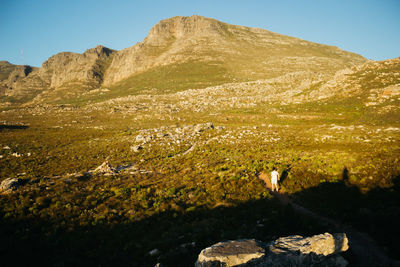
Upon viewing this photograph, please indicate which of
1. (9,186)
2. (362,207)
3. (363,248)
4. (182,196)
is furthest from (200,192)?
(9,186)

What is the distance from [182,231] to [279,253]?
19.1 ft

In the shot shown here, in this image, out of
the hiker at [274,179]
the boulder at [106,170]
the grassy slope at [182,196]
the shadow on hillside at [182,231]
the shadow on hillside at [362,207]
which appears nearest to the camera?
the shadow on hillside at [362,207]

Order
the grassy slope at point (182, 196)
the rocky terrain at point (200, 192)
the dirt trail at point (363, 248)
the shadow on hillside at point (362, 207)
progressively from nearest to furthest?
the dirt trail at point (363, 248), the shadow on hillside at point (362, 207), the rocky terrain at point (200, 192), the grassy slope at point (182, 196)

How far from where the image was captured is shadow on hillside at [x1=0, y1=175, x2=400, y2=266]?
947 centimetres

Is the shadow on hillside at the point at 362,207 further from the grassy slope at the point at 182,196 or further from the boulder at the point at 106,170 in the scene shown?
the boulder at the point at 106,170

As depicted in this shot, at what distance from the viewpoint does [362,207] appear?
37.8 feet

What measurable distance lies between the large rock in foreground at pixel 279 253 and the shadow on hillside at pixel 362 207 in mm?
2835

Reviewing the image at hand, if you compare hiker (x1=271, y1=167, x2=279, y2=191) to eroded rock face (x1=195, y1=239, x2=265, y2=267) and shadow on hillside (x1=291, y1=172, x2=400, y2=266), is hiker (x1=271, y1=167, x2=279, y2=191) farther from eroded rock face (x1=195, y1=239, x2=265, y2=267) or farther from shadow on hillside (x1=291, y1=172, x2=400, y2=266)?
eroded rock face (x1=195, y1=239, x2=265, y2=267)

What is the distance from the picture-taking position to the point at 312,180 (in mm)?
16172

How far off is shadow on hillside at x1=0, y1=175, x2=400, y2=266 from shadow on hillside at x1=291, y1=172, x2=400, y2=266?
3 centimetres

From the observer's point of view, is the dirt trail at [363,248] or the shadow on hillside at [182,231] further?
the shadow on hillside at [182,231]

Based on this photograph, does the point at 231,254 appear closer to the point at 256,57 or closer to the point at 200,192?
the point at 200,192

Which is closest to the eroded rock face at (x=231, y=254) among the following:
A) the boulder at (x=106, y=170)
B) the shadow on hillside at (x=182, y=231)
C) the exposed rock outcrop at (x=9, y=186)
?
the shadow on hillside at (x=182, y=231)

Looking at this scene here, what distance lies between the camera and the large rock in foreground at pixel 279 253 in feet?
22.5
